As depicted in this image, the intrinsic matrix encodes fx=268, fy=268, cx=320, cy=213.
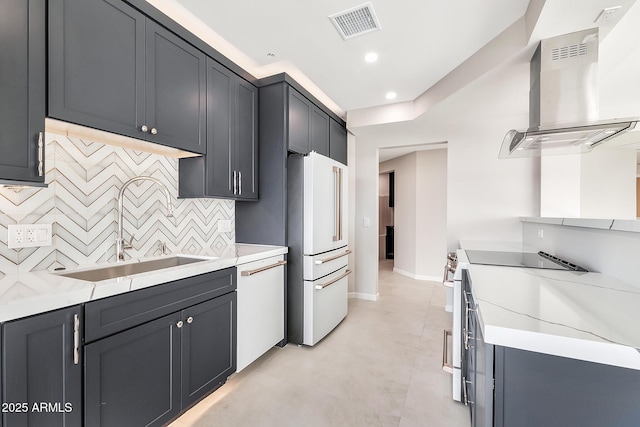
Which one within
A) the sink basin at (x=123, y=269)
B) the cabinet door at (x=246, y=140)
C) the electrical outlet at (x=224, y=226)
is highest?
the cabinet door at (x=246, y=140)

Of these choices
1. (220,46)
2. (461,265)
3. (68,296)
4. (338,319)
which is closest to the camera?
(68,296)

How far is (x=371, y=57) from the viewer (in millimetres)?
2307

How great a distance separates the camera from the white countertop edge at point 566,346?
65cm

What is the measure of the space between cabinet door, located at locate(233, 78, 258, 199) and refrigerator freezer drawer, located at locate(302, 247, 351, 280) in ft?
2.63

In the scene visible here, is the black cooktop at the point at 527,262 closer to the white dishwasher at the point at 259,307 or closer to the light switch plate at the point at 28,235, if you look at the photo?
the white dishwasher at the point at 259,307

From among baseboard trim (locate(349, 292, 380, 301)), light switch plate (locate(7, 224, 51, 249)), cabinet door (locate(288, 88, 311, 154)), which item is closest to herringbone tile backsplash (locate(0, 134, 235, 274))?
light switch plate (locate(7, 224, 51, 249))

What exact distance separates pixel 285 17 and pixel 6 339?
7.06 feet

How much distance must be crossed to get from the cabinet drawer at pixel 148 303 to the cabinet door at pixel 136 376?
0.14 ft

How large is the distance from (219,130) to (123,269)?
1197 mm

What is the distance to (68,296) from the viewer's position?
105 cm

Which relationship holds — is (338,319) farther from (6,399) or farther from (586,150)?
(586,150)

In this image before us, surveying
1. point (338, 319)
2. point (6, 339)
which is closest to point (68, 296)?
point (6, 339)

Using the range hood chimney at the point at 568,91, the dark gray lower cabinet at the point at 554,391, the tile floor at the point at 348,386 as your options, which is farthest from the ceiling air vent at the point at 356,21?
the tile floor at the point at 348,386

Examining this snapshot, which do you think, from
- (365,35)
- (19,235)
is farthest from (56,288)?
(365,35)
